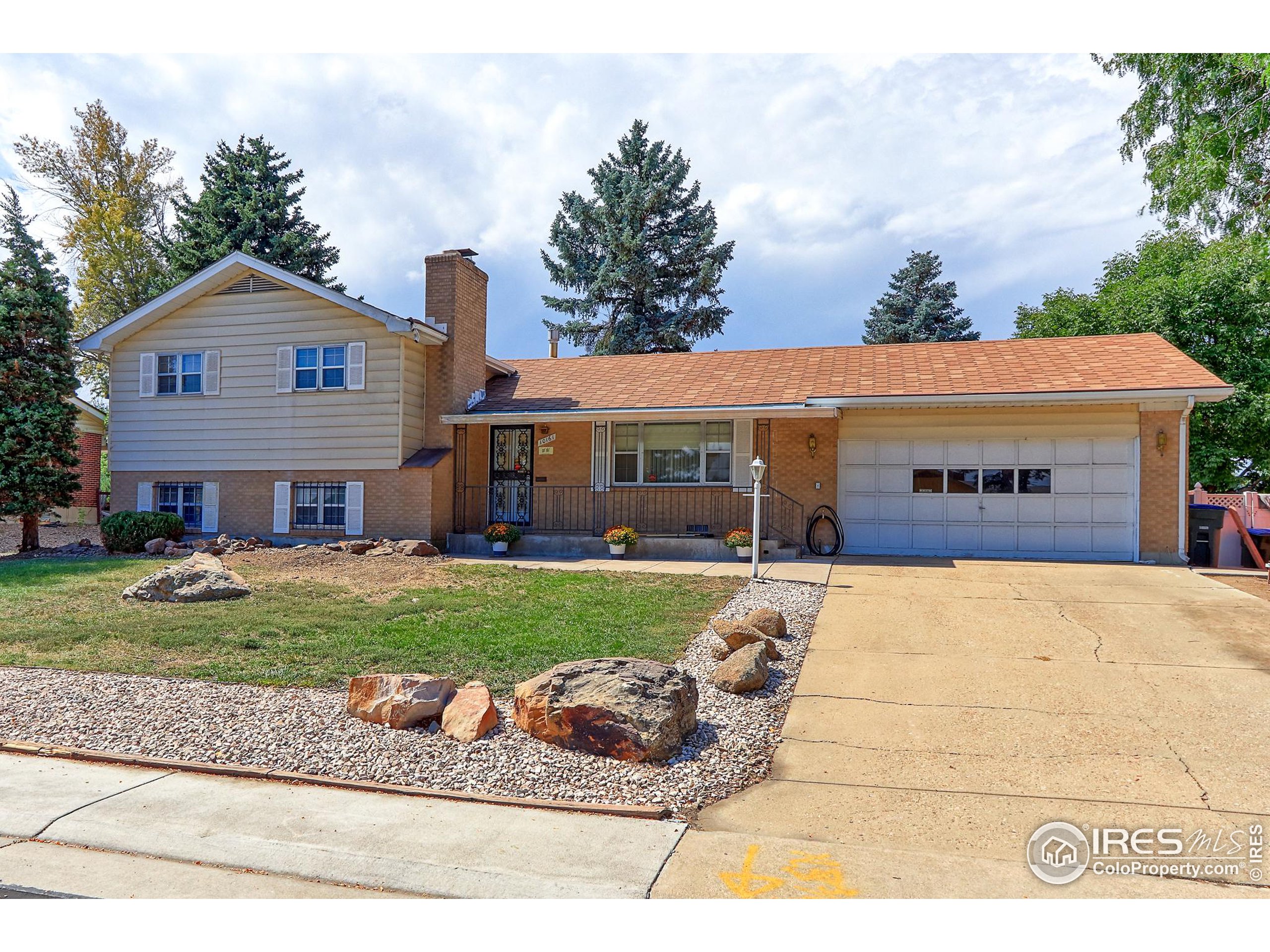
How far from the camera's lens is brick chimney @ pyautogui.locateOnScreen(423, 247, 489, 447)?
1466 centimetres

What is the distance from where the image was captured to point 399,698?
188 inches

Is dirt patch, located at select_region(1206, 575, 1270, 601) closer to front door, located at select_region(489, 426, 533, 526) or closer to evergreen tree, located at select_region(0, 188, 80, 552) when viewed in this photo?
front door, located at select_region(489, 426, 533, 526)

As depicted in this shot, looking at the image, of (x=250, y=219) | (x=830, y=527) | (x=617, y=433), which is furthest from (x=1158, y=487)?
(x=250, y=219)

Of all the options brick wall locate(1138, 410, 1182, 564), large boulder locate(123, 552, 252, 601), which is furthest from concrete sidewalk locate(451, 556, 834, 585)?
brick wall locate(1138, 410, 1182, 564)

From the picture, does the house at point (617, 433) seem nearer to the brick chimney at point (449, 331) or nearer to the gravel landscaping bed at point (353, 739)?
the brick chimney at point (449, 331)

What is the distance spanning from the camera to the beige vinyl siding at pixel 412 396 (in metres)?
14.4

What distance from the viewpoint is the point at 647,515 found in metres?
14.4

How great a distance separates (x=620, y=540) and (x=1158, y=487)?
8772 mm

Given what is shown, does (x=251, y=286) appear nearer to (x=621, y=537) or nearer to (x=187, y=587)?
(x=187, y=587)

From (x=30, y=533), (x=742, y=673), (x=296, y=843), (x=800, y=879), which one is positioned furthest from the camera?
(x=30, y=533)

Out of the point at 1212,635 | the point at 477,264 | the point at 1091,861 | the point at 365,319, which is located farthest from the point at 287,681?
the point at 477,264

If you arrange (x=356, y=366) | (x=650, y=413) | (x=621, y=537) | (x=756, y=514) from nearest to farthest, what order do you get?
(x=756, y=514)
(x=621, y=537)
(x=650, y=413)
(x=356, y=366)

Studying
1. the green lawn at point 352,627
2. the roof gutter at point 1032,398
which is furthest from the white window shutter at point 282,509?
the roof gutter at point 1032,398

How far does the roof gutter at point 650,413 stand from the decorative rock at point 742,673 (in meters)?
7.52
